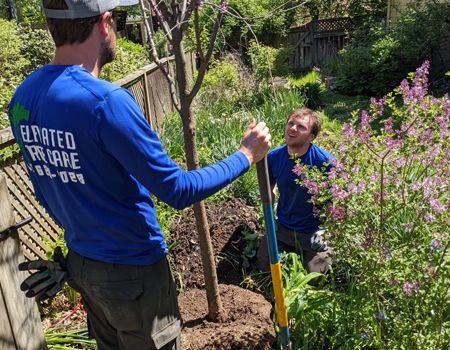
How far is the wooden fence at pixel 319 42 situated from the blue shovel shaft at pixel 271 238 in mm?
12890

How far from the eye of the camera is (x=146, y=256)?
1.79 meters

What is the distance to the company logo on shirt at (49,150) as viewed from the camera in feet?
5.05

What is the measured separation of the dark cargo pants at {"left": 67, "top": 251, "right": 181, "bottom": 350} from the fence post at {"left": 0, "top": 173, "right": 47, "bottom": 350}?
447 mm

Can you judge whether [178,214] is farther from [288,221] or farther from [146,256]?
[146,256]

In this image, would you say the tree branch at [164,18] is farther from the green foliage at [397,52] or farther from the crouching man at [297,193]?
the green foliage at [397,52]

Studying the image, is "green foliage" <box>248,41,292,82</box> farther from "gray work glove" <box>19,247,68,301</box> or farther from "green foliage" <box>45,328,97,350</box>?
"gray work glove" <box>19,247,68,301</box>

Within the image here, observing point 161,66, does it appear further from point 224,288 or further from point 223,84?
point 223,84

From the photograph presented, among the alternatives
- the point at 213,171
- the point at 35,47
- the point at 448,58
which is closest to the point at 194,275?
the point at 213,171

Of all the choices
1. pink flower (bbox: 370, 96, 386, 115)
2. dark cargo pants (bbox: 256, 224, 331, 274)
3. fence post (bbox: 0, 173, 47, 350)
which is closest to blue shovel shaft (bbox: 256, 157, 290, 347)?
pink flower (bbox: 370, 96, 386, 115)

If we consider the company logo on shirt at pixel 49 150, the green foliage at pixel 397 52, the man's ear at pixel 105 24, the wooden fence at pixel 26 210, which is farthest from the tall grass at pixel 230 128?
the green foliage at pixel 397 52

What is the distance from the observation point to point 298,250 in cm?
358

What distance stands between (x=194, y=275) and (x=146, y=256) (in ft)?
5.78

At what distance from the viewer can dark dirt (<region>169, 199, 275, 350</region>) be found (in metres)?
2.54

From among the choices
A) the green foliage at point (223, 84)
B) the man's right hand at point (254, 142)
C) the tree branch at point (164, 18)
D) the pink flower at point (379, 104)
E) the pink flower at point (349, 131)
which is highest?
the tree branch at point (164, 18)
